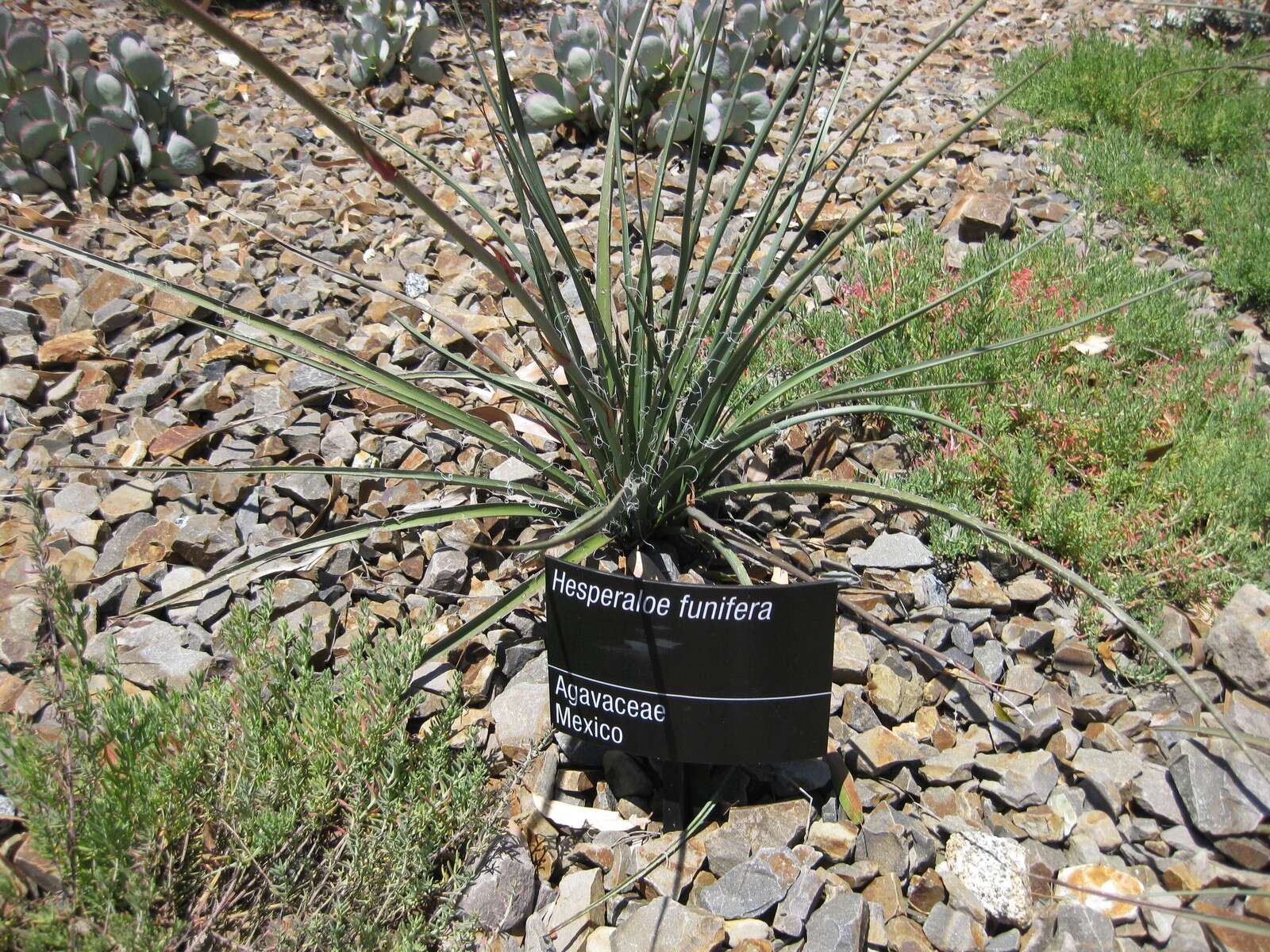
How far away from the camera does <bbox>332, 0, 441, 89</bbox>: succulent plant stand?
148 inches

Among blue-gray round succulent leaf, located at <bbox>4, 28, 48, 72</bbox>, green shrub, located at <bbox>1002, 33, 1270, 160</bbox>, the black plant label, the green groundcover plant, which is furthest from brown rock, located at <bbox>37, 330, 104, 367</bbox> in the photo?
green shrub, located at <bbox>1002, 33, 1270, 160</bbox>

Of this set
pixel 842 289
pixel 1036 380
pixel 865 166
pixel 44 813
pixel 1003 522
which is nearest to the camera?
pixel 44 813

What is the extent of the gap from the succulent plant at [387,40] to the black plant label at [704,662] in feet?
9.70

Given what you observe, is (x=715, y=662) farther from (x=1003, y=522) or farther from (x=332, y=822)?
(x=1003, y=522)

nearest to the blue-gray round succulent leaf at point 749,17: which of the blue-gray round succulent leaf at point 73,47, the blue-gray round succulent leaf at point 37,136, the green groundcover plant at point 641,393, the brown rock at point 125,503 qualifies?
the green groundcover plant at point 641,393

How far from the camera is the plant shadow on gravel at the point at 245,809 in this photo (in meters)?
1.38

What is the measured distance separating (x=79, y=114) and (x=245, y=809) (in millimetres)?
2575

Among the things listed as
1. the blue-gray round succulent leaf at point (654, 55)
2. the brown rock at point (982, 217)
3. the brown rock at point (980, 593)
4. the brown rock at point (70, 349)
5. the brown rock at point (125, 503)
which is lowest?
the brown rock at point (125, 503)

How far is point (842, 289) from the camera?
9.34ft

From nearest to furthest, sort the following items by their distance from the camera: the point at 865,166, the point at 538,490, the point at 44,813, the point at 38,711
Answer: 1. the point at 44,813
2. the point at 38,711
3. the point at 538,490
4. the point at 865,166

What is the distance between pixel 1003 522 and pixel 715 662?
96cm

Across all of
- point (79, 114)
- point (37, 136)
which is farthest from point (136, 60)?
point (37, 136)

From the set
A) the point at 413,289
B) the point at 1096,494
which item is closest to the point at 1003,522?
the point at 1096,494

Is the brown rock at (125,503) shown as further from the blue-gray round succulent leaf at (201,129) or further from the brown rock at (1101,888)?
the brown rock at (1101,888)
